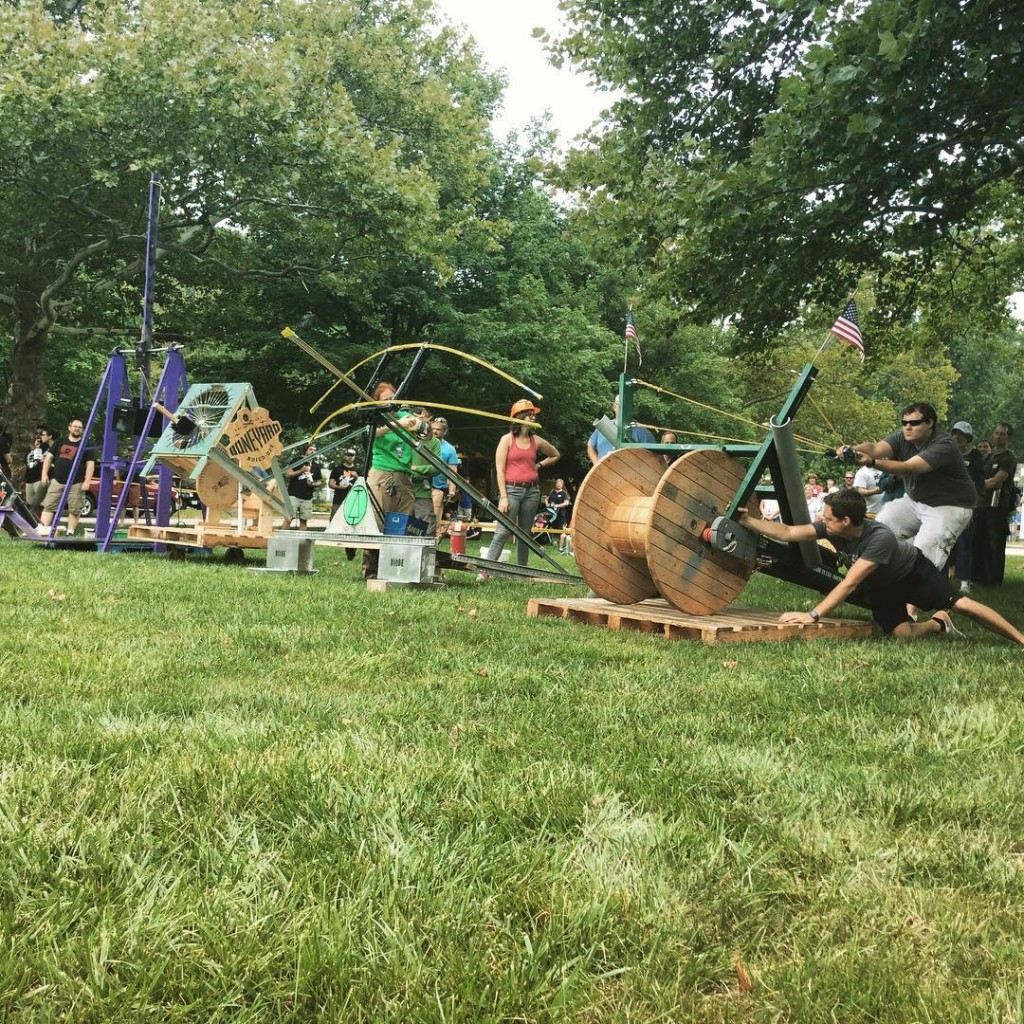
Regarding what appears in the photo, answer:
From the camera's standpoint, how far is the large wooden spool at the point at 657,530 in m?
7.36

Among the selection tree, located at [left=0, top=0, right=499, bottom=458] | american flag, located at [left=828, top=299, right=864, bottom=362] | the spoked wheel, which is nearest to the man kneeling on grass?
american flag, located at [left=828, top=299, right=864, bottom=362]

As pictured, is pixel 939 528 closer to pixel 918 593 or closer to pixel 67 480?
pixel 918 593

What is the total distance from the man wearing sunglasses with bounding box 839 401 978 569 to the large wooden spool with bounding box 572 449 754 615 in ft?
4.68

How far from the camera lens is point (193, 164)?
21.9m

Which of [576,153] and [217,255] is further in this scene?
[217,255]

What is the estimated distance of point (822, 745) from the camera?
12.5 ft

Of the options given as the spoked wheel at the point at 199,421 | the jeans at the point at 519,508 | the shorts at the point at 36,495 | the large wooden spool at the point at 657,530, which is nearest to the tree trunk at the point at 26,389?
the shorts at the point at 36,495

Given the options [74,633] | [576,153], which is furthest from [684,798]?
[576,153]

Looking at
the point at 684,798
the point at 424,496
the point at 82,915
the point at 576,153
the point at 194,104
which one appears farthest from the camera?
the point at 194,104

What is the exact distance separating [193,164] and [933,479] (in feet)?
62.0

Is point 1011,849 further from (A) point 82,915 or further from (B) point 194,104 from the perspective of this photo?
(B) point 194,104

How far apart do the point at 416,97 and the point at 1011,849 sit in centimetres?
2917

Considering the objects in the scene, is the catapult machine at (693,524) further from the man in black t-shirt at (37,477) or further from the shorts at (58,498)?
the man in black t-shirt at (37,477)

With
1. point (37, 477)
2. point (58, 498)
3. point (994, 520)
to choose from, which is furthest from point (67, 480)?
point (994, 520)
